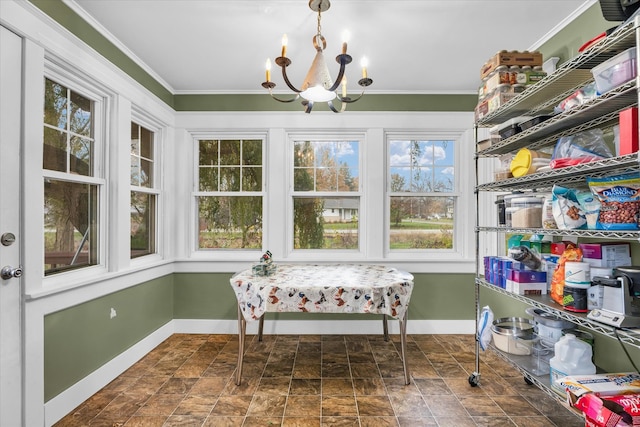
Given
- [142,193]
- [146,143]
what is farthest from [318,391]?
[146,143]

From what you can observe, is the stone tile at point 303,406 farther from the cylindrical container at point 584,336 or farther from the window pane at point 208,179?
the window pane at point 208,179

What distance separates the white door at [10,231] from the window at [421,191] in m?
3.13

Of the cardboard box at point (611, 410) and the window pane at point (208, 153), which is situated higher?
the window pane at point (208, 153)

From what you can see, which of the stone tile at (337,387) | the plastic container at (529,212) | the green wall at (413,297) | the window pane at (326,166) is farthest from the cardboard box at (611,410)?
the window pane at (326,166)

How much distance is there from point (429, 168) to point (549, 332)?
6.65 feet

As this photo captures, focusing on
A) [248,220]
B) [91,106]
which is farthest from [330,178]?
[91,106]

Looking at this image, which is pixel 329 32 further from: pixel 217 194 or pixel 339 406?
pixel 339 406

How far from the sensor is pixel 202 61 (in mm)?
2922

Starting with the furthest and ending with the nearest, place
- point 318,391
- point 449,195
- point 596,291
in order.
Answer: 1. point 449,195
2. point 318,391
3. point 596,291

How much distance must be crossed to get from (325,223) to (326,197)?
0.30 m

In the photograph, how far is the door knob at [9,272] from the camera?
1715 mm

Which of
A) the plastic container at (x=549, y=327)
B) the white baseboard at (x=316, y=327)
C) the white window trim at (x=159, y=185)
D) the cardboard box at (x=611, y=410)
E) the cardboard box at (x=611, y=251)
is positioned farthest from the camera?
the white baseboard at (x=316, y=327)

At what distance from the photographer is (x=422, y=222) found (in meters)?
3.67

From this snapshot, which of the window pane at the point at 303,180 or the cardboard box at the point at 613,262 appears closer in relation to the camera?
the cardboard box at the point at 613,262
